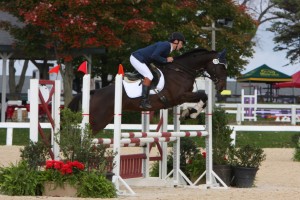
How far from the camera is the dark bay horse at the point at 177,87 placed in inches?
543

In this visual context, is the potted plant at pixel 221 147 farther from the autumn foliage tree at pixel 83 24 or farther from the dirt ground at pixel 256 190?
the autumn foliage tree at pixel 83 24

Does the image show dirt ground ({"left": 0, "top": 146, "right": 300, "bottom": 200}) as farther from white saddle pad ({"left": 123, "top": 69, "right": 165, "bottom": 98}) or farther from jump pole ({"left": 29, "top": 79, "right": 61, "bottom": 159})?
white saddle pad ({"left": 123, "top": 69, "right": 165, "bottom": 98})

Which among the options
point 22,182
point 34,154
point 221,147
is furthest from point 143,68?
point 22,182

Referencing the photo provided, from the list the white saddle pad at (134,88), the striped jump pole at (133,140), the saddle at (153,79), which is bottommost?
the striped jump pole at (133,140)

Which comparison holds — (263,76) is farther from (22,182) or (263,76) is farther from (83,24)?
(22,182)

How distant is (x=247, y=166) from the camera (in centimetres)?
1433

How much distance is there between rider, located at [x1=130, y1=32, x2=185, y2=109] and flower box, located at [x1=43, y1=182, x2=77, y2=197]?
2528 mm

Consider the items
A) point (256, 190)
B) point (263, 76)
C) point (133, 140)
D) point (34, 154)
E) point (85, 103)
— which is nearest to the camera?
point (34, 154)

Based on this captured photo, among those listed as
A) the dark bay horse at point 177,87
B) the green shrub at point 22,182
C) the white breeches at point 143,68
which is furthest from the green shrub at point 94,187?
the white breeches at point 143,68

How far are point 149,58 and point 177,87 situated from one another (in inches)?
25.8

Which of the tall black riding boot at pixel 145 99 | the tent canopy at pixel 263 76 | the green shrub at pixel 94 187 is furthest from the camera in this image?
the tent canopy at pixel 263 76

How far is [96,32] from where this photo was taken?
28672 millimetres

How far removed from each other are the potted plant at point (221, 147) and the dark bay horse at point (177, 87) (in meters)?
0.74

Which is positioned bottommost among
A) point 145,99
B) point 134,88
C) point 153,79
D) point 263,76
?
point 145,99
